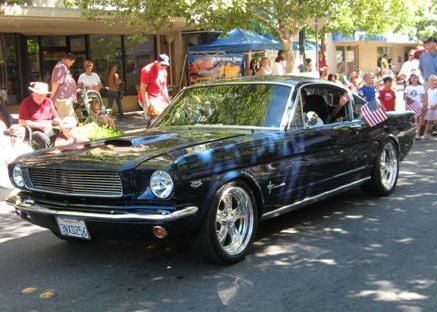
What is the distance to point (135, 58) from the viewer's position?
813 inches

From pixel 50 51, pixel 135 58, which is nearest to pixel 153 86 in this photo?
pixel 50 51

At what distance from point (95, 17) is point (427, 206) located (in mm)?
8755

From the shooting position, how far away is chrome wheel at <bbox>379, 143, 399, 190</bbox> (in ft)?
24.8

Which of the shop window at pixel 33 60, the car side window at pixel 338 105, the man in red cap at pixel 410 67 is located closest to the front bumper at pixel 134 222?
the car side window at pixel 338 105

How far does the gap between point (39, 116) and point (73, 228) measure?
5.04 metres

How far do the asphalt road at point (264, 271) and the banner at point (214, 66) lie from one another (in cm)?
1152

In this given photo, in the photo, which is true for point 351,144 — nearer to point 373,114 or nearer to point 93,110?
point 373,114

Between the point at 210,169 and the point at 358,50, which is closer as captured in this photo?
the point at 210,169

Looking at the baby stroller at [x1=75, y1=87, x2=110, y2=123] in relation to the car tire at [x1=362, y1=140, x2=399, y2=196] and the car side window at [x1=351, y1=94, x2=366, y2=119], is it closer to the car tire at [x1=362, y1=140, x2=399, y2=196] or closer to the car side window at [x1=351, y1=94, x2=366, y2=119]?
the car side window at [x1=351, y1=94, x2=366, y2=119]

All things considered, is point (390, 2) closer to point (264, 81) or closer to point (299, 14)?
point (299, 14)

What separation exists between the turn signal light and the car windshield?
173 centimetres

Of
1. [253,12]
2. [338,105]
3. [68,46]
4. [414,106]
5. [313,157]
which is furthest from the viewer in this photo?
[68,46]

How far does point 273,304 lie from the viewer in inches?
167

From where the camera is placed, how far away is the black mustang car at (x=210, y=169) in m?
4.63
